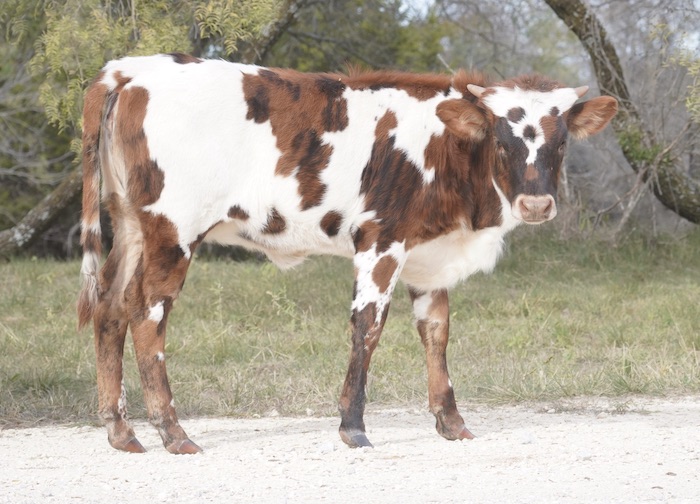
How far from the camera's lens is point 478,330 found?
10.4 metres

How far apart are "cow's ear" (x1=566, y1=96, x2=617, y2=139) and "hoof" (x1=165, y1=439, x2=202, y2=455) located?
9.51 feet

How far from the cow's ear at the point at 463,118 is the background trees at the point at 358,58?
2422mm

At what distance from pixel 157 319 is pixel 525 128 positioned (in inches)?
93.9

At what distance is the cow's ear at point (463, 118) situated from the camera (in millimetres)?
6512

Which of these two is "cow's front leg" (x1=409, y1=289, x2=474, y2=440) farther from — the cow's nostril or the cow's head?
the cow's nostril

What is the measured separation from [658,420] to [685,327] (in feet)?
10.8

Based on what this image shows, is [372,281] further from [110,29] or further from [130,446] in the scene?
[110,29]

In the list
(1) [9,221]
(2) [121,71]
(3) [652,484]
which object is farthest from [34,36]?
(3) [652,484]

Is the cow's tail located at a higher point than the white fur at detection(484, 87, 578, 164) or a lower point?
lower

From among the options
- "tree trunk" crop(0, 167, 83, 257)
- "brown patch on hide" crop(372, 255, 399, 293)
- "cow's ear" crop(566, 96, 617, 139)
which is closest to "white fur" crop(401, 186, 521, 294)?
"brown patch on hide" crop(372, 255, 399, 293)

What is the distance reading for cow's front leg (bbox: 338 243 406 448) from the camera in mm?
6527

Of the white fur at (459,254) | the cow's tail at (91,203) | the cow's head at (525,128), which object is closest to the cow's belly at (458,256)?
the white fur at (459,254)

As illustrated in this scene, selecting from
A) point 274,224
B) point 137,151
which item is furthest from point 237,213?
point 137,151

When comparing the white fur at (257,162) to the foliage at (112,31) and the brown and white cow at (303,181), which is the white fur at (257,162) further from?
the foliage at (112,31)
